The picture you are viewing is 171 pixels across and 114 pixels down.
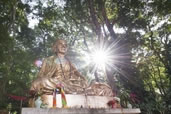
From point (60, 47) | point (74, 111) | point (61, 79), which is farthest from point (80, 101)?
point (60, 47)

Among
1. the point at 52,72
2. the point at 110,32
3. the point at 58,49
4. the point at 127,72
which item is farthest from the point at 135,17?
the point at 52,72

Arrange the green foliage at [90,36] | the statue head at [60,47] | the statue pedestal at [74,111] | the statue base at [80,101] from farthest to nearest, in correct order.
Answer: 1. the green foliage at [90,36]
2. the statue head at [60,47]
3. the statue base at [80,101]
4. the statue pedestal at [74,111]

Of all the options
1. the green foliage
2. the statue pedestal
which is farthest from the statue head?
the green foliage

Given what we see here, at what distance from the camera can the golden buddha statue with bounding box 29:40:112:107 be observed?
3238 mm

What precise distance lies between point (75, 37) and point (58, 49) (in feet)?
29.2

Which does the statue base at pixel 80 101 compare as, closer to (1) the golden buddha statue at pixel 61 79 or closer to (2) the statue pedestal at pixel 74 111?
(1) the golden buddha statue at pixel 61 79

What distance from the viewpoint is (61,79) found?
3957 millimetres

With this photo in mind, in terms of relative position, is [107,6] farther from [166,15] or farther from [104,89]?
[104,89]

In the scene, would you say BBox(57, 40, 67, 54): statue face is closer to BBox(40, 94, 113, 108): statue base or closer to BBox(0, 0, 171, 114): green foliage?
BBox(40, 94, 113, 108): statue base

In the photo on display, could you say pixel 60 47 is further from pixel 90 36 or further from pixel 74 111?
pixel 90 36

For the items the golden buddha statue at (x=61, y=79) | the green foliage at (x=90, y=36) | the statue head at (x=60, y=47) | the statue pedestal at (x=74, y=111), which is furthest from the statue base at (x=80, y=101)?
the green foliage at (x=90, y=36)

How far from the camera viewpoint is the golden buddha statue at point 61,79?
10.6 ft

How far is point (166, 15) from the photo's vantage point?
10.4 m

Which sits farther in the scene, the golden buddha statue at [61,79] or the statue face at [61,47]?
the statue face at [61,47]
